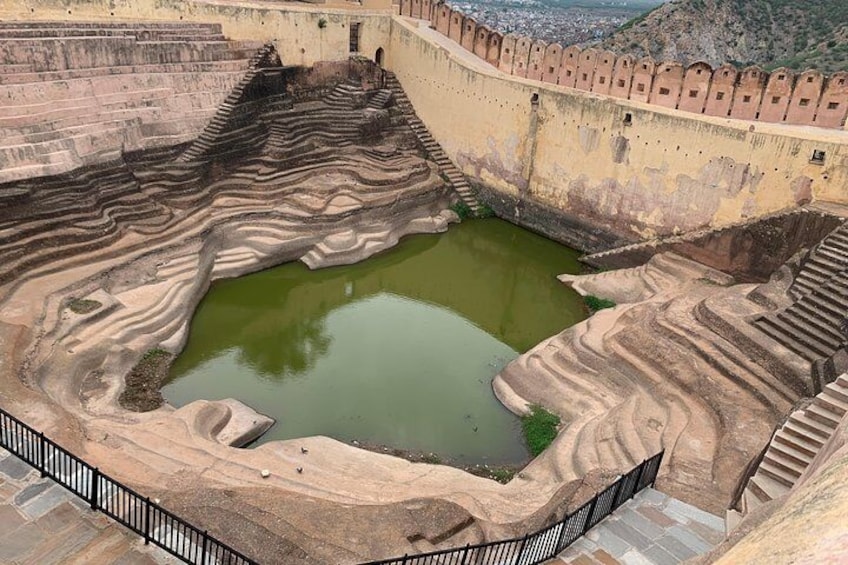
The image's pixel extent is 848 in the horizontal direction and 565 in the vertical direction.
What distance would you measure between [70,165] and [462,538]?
400 inches

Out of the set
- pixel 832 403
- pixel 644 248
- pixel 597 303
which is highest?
pixel 832 403

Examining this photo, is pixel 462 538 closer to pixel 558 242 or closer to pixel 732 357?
pixel 732 357

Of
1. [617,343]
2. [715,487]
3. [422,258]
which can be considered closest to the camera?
[715,487]

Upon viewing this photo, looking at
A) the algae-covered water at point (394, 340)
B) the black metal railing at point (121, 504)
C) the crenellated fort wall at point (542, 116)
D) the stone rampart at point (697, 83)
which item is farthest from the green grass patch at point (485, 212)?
the black metal railing at point (121, 504)

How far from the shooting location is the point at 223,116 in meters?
15.4

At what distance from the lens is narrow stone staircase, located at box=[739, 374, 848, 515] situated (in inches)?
265

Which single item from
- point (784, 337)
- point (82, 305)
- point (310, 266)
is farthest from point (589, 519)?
point (310, 266)

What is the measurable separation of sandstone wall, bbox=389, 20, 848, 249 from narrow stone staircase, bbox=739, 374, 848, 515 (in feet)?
21.6

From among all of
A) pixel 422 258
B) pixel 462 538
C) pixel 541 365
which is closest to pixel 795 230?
pixel 541 365

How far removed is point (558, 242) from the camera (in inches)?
654

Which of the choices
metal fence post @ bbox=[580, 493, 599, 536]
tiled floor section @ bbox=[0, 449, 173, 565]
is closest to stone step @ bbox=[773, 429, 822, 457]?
metal fence post @ bbox=[580, 493, 599, 536]

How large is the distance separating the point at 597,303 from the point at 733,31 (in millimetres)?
28741

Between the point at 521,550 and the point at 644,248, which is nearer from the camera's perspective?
the point at 521,550

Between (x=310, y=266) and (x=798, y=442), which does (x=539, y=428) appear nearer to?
(x=798, y=442)
